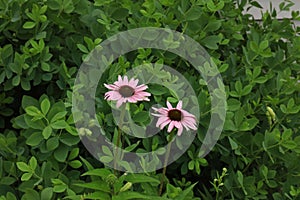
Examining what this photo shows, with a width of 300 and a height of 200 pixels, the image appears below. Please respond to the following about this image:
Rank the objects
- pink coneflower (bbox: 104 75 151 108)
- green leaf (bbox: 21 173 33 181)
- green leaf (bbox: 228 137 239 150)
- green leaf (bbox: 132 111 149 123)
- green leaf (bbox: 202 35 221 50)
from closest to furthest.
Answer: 1. pink coneflower (bbox: 104 75 151 108)
2. green leaf (bbox: 21 173 33 181)
3. green leaf (bbox: 132 111 149 123)
4. green leaf (bbox: 228 137 239 150)
5. green leaf (bbox: 202 35 221 50)

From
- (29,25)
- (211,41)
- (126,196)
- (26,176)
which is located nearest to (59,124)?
(26,176)

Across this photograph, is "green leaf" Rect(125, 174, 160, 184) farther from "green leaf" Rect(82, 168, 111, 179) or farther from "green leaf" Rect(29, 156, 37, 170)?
"green leaf" Rect(29, 156, 37, 170)

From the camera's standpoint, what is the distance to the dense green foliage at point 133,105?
1207 millimetres

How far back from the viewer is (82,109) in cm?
127

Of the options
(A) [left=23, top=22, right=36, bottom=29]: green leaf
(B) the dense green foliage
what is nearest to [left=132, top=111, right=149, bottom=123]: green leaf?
(B) the dense green foliage

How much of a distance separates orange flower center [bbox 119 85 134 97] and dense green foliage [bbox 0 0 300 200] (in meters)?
0.18

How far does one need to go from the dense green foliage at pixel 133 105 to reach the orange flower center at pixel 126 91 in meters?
0.18

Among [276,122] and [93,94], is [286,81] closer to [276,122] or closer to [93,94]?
[276,122]

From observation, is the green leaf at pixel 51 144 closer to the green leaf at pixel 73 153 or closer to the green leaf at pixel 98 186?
the green leaf at pixel 73 153

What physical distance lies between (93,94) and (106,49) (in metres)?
0.18

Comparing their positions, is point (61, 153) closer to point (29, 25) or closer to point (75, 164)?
point (75, 164)

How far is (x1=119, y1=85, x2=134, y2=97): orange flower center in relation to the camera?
1.04 m

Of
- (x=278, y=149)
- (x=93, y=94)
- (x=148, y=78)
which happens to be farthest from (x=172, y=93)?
(x=278, y=149)

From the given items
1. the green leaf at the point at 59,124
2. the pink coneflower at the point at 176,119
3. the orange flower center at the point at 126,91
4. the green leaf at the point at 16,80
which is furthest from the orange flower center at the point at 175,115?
the green leaf at the point at 16,80
